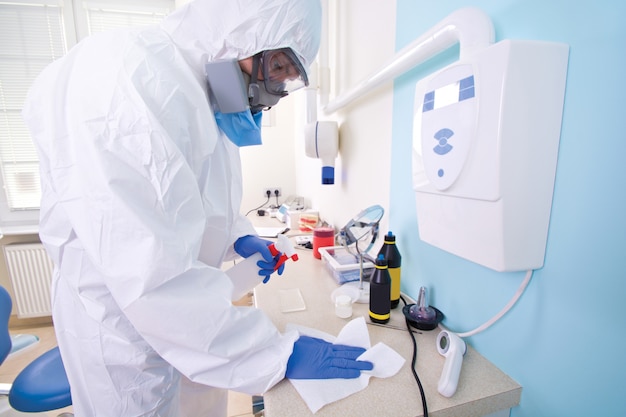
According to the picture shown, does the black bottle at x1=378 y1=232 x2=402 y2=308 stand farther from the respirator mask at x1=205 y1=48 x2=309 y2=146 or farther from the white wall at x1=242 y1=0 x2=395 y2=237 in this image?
the respirator mask at x1=205 y1=48 x2=309 y2=146

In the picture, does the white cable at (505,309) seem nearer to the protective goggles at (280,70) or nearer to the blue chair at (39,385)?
the protective goggles at (280,70)

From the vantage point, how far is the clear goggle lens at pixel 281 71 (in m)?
0.78

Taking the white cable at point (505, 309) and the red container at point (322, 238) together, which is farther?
the red container at point (322, 238)

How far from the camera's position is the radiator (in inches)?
90.5

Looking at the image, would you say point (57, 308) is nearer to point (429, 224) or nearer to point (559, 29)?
point (429, 224)

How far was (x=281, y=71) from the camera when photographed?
0.84 metres

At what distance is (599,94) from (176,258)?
80 cm

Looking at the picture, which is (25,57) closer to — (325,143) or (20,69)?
(20,69)

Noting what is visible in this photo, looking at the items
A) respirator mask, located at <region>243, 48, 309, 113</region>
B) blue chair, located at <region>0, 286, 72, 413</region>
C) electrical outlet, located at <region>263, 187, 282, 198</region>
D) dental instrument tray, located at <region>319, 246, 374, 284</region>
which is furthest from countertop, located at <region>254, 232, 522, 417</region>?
electrical outlet, located at <region>263, 187, 282, 198</region>

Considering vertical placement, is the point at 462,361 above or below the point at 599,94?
below

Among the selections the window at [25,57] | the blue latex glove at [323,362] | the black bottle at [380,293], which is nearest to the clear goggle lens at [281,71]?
the black bottle at [380,293]

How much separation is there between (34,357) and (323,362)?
261 centimetres

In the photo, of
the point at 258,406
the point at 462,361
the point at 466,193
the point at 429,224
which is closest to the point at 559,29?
the point at 466,193

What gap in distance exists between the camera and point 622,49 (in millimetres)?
439
